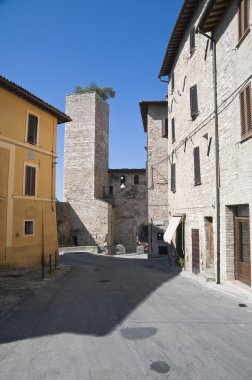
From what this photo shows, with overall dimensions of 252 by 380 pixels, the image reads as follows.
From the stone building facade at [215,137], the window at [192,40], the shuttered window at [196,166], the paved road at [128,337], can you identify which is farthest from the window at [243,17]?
the paved road at [128,337]

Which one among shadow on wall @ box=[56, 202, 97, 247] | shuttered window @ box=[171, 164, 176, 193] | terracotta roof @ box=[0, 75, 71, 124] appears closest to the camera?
terracotta roof @ box=[0, 75, 71, 124]

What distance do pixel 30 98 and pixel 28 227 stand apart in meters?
7.02

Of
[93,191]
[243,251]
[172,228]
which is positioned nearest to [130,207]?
[93,191]

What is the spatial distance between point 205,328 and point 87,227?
79.9ft

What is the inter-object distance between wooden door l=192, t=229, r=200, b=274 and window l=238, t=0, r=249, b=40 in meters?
7.72

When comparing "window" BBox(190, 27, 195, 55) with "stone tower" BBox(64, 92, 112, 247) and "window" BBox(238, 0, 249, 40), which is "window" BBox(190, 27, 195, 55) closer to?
"window" BBox(238, 0, 249, 40)

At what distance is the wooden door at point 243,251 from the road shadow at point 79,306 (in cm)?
281

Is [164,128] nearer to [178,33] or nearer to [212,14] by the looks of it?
[178,33]

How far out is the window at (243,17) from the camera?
887 cm

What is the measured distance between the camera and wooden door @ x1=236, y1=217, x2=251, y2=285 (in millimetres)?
9219

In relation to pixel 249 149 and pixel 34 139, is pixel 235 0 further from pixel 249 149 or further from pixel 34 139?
pixel 34 139

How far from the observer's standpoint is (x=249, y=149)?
8633mm

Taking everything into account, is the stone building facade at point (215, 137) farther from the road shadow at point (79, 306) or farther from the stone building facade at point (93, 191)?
the stone building facade at point (93, 191)

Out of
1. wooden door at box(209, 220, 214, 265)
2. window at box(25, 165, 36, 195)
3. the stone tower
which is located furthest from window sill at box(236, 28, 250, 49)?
the stone tower
